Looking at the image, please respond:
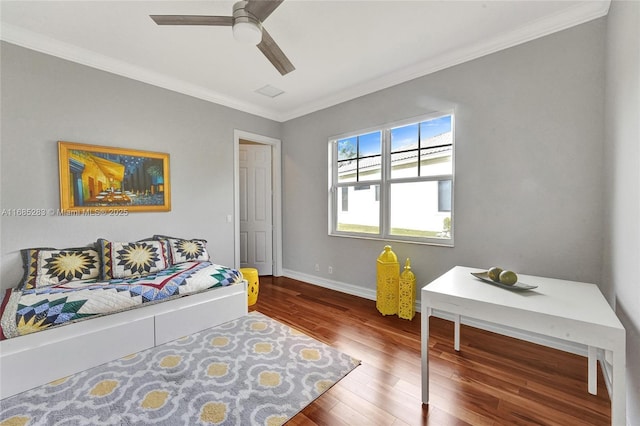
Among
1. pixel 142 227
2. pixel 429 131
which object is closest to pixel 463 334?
pixel 429 131

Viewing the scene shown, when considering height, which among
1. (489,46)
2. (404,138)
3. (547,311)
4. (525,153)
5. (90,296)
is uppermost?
(489,46)

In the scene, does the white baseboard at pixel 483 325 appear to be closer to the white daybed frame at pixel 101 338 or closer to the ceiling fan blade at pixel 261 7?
the white daybed frame at pixel 101 338

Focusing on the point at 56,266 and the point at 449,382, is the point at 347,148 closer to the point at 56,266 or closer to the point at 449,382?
the point at 449,382

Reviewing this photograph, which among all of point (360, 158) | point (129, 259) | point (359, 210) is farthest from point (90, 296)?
point (360, 158)

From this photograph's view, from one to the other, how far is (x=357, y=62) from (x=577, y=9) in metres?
1.78

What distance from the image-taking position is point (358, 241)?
3.50 m

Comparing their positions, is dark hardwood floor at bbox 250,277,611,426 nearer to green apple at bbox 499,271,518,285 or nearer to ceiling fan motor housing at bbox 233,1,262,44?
green apple at bbox 499,271,518,285

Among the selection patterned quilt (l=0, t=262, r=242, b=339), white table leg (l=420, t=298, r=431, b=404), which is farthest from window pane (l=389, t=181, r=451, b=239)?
patterned quilt (l=0, t=262, r=242, b=339)

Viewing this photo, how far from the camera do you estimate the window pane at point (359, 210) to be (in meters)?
3.40

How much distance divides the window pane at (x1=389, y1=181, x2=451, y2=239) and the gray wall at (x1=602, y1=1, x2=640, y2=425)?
1.19 metres

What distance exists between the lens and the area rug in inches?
58.1

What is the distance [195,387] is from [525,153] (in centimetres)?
318

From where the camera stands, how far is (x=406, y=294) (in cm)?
275

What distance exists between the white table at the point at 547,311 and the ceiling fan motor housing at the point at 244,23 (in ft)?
6.41
